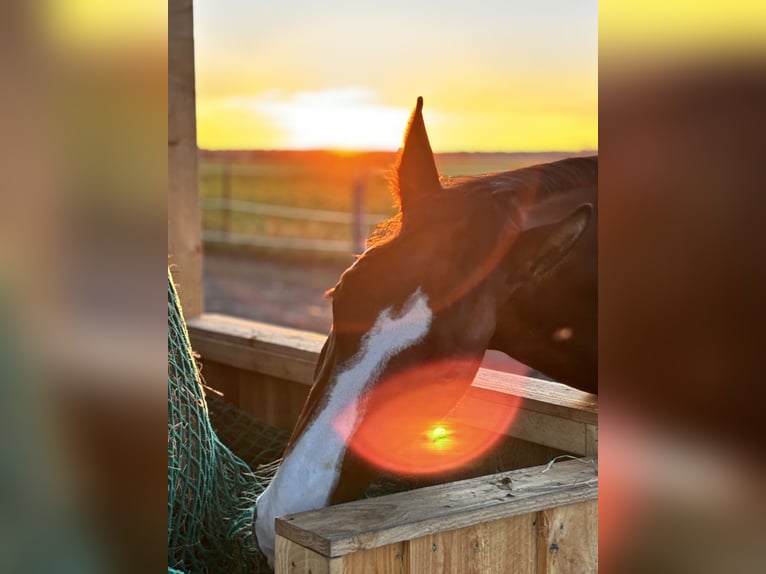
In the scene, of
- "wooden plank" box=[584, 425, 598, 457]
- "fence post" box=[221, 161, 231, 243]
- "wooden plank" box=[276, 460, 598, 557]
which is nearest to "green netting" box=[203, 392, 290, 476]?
"wooden plank" box=[584, 425, 598, 457]

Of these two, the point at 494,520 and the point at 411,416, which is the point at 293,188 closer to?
the point at 411,416

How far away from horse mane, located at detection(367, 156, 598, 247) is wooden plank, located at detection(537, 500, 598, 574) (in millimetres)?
676

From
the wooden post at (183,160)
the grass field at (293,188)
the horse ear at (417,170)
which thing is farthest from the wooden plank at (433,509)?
the grass field at (293,188)

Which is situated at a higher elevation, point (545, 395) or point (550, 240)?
point (550, 240)

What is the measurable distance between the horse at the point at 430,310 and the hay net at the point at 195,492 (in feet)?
0.95

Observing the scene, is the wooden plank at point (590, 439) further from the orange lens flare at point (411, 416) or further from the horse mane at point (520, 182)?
the horse mane at point (520, 182)

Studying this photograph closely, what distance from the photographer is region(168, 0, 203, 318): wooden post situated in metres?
3.08

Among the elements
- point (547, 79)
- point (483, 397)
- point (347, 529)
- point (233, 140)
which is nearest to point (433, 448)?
point (483, 397)

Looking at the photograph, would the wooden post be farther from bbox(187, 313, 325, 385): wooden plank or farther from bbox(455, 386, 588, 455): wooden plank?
bbox(455, 386, 588, 455): wooden plank

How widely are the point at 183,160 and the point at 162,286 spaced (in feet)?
9.25

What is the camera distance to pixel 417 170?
1868 millimetres

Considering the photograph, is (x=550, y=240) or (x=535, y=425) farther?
(x=535, y=425)

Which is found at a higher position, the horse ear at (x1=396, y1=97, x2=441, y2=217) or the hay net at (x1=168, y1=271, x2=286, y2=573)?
the horse ear at (x1=396, y1=97, x2=441, y2=217)

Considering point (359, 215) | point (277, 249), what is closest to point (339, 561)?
point (359, 215)
